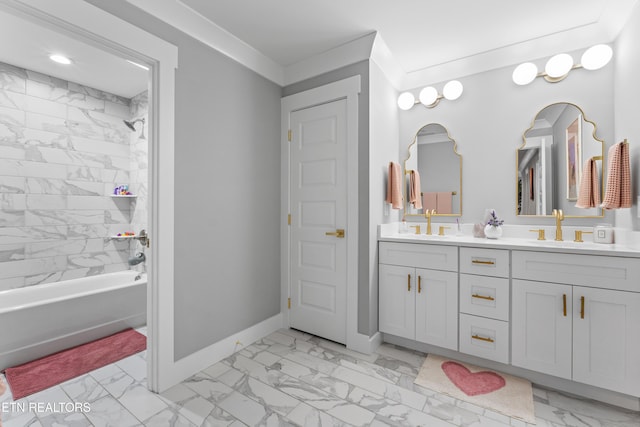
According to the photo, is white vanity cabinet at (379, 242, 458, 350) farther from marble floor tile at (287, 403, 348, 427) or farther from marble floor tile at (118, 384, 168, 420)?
marble floor tile at (118, 384, 168, 420)

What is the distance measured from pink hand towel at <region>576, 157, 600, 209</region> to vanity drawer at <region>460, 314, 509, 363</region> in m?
1.06

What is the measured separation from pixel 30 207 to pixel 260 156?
2.31 metres

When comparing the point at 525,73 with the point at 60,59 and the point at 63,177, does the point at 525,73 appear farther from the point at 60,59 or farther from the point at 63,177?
the point at 63,177

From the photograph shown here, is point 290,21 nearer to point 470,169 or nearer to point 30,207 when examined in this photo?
point 470,169

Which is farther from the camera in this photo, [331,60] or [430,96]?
[430,96]

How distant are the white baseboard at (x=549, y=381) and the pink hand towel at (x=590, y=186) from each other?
1.19 meters

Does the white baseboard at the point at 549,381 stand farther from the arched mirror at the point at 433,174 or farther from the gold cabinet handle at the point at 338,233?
the arched mirror at the point at 433,174

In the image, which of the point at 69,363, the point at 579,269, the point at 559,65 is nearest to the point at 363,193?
the point at 579,269

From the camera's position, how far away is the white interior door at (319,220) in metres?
2.47

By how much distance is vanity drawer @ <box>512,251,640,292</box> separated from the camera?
1.63m

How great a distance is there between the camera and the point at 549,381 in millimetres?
1866

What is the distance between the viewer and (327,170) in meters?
2.54

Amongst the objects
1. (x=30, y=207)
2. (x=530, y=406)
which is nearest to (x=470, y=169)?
(x=530, y=406)

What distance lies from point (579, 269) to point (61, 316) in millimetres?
3669
